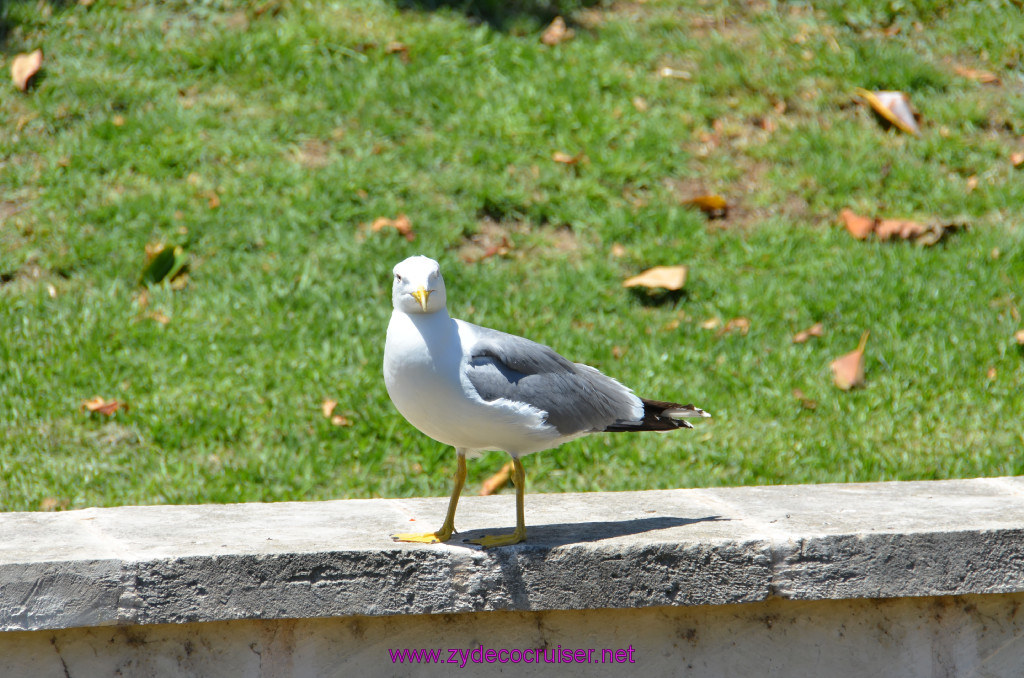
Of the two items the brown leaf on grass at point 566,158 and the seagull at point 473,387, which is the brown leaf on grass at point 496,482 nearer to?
the seagull at point 473,387

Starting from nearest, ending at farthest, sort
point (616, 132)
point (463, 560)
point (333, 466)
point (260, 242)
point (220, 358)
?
point (463, 560) → point (333, 466) → point (220, 358) → point (260, 242) → point (616, 132)

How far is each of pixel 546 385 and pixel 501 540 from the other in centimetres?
43

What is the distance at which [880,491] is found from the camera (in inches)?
134

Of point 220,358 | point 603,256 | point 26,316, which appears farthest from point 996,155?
point 26,316

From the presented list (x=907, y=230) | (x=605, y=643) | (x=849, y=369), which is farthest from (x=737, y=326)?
(x=605, y=643)

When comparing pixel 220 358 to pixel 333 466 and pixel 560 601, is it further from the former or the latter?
pixel 560 601

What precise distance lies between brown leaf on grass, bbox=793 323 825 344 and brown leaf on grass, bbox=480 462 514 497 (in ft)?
5.37

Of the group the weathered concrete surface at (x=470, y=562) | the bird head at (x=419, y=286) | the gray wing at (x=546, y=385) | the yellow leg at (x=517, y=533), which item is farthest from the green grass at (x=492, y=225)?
the bird head at (x=419, y=286)

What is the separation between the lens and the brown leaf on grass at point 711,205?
226 inches

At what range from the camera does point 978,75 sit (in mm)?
6723

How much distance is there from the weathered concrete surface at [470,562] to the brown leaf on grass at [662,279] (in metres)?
2.20

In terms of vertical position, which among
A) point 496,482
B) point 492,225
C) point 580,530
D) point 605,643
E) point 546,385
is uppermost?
point 546,385

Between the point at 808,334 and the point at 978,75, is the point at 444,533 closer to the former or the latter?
the point at 808,334

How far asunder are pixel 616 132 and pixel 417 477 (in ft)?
9.24
